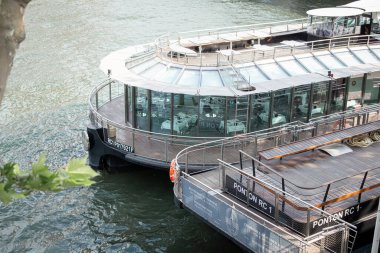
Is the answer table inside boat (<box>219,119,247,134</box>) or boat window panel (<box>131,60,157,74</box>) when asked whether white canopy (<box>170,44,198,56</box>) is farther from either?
table inside boat (<box>219,119,247,134</box>)

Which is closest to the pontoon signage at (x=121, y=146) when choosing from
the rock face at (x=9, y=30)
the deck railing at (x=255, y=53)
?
the deck railing at (x=255, y=53)

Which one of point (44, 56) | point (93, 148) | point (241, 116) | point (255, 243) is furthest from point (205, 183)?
point (44, 56)

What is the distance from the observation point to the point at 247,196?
17109 mm

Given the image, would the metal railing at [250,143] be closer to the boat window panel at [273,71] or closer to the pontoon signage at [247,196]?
the boat window panel at [273,71]

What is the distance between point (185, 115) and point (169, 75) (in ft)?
6.33

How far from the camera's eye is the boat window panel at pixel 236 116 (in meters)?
23.2

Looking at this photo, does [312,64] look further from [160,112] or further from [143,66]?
[143,66]

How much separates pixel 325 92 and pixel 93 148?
1075 centimetres

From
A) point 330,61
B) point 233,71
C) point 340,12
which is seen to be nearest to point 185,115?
point 233,71

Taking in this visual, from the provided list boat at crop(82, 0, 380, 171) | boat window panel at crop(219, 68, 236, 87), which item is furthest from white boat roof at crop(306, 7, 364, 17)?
boat window panel at crop(219, 68, 236, 87)

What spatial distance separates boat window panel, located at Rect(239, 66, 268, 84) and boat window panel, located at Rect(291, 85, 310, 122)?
1.64 meters

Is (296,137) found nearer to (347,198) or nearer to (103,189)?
(347,198)

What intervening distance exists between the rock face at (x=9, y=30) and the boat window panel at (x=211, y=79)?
1901cm

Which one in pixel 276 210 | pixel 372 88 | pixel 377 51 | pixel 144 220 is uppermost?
pixel 377 51
